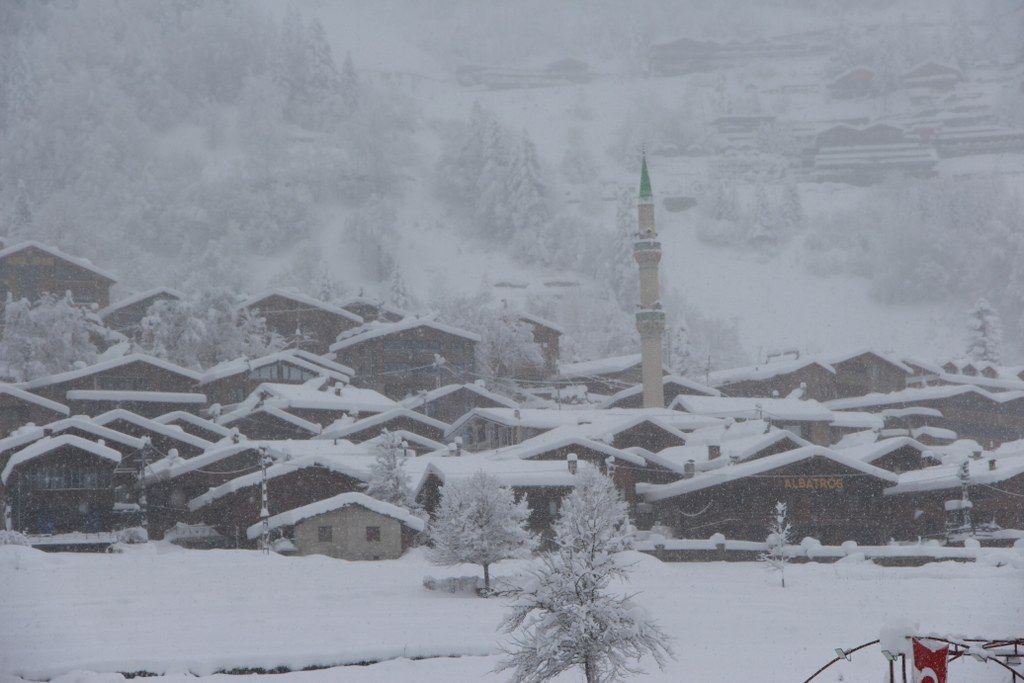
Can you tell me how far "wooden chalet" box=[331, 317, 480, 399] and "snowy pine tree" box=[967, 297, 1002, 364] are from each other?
38.6m

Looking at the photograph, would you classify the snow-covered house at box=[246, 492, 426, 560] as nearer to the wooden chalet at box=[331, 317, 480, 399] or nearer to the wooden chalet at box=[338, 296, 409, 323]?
the wooden chalet at box=[331, 317, 480, 399]

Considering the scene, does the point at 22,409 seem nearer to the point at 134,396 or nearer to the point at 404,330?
the point at 134,396

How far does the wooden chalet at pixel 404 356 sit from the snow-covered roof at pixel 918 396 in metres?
21.0

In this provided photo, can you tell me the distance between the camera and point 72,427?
4619cm

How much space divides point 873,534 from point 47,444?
93.2ft

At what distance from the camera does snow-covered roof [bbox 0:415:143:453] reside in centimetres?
4588

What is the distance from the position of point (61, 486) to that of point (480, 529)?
55.7 feet

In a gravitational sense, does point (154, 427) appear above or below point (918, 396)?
below

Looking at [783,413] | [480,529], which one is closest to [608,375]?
[783,413]

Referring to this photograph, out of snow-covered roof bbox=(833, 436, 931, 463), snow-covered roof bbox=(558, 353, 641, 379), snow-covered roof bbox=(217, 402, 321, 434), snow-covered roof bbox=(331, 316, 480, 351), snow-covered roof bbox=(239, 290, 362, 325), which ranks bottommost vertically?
snow-covered roof bbox=(833, 436, 931, 463)

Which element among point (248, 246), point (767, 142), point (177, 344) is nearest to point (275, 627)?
point (177, 344)

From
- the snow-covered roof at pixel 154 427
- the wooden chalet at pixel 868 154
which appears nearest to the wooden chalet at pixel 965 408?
the snow-covered roof at pixel 154 427

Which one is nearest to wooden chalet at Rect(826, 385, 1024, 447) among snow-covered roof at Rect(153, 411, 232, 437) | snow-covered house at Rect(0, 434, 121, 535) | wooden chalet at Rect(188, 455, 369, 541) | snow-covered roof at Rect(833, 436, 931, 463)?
snow-covered roof at Rect(833, 436, 931, 463)

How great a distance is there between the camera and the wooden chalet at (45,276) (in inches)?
3034
